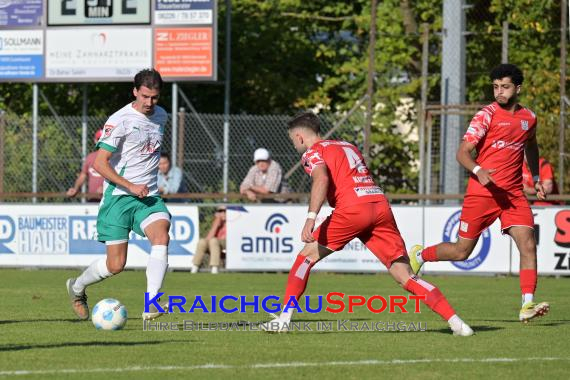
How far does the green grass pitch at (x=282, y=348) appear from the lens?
7.33 meters

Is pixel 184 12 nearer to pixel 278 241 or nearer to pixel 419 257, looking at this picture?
pixel 278 241

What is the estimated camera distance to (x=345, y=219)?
9.44 m

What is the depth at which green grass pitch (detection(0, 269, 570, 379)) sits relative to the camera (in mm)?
7328

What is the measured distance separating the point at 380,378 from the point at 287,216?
12.4m

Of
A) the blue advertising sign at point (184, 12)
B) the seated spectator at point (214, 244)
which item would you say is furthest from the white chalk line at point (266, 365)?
the blue advertising sign at point (184, 12)

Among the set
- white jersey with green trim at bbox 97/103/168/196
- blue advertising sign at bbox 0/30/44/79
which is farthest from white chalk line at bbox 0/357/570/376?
blue advertising sign at bbox 0/30/44/79

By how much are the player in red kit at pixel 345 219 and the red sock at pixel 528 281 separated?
4.91ft

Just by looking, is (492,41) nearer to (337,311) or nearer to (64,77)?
(64,77)

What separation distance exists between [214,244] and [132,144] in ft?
30.7

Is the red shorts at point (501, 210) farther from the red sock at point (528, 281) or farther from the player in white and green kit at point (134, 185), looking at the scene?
the player in white and green kit at point (134, 185)

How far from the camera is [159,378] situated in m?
7.01

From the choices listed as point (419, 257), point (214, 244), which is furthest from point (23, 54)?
point (419, 257)

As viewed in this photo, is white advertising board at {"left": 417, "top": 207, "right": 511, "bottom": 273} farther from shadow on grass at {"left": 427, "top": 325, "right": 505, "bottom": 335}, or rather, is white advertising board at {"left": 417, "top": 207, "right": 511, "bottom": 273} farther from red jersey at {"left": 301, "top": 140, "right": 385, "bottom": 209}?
red jersey at {"left": 301, "top": 140, "right": 385, "bottom": 209}

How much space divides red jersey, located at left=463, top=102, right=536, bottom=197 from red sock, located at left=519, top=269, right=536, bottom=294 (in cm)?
67
